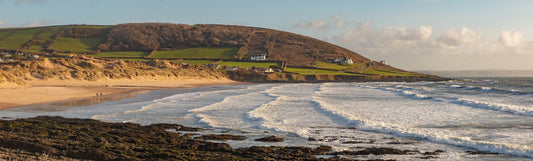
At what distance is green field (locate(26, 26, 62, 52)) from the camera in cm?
14725

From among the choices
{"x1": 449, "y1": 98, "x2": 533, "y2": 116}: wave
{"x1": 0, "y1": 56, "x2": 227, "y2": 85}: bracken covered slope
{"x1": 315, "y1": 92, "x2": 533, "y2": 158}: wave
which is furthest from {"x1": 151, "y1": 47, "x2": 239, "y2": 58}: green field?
{"x1": 315, "y1": 92, "x2": 533, "y2": 158}: wave

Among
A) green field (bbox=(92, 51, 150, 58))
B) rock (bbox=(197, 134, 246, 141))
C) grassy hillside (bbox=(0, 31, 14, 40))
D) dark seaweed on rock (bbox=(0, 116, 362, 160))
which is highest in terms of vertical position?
grassy hillside (bbox=(0, 31, 14, 40))

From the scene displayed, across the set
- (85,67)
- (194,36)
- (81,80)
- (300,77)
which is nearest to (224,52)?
(194,36)

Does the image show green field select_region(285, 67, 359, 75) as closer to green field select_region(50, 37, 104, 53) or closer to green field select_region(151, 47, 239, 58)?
green field select_region(151, 47, 239, 58)

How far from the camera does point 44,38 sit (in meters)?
163

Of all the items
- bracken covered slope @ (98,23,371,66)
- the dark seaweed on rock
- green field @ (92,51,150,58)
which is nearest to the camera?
the dark seaweed on rock

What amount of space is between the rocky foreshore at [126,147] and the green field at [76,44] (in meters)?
148

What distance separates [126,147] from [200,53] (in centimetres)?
14620

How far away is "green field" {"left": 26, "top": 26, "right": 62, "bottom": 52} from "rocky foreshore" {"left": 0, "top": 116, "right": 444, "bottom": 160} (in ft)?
485

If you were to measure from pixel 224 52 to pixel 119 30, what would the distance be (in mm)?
56232

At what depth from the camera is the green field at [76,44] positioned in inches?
5979

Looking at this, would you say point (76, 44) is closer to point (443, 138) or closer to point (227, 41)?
point (227, 41)

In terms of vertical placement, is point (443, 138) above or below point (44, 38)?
below

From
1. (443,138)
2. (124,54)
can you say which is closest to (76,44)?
(124,54)
